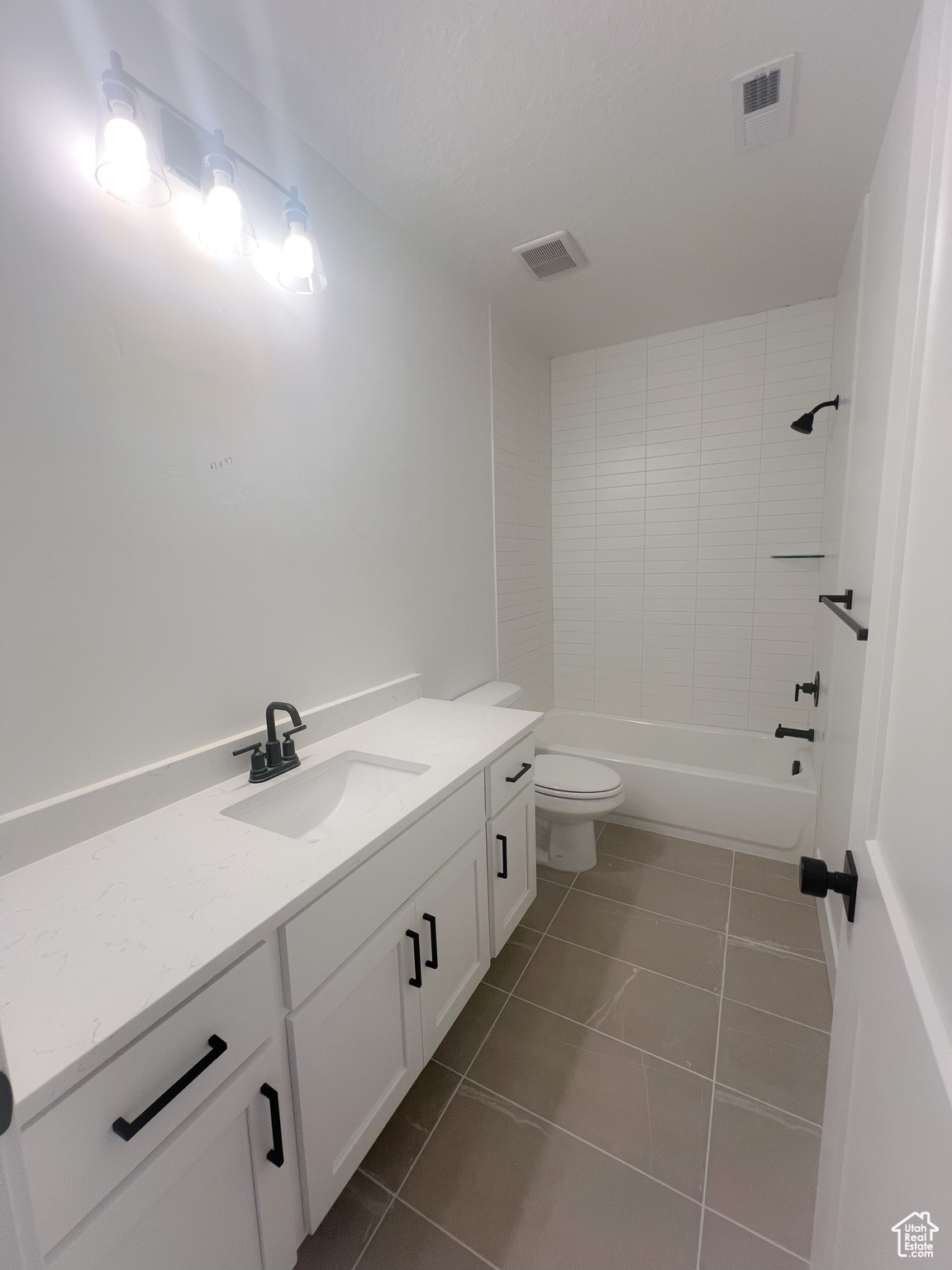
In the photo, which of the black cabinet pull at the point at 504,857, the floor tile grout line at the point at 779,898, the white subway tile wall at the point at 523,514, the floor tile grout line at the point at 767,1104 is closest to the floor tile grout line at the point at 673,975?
the floor tile grout line at the point at 767,1104

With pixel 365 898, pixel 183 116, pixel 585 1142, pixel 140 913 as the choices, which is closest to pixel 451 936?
pixel 365 898

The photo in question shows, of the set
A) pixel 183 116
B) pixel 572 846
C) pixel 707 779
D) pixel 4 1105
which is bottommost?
pixel 572 846

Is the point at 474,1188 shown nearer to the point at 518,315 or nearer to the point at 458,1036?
the point at 458,1036

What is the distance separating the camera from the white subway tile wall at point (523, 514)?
2.45 metres

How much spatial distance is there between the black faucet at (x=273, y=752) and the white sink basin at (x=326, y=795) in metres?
0.04

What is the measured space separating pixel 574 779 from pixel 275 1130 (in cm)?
164

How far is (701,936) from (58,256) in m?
2.51

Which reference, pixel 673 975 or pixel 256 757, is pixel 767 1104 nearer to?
pixel 673 975

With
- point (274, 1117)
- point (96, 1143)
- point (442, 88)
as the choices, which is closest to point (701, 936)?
point (274, 1117)

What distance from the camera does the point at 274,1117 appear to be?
0.76 m

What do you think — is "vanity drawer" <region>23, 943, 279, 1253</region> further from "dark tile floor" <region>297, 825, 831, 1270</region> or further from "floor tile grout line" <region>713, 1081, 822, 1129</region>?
"floor tile grout line" <region>713, 1081, 822, 1129</region>

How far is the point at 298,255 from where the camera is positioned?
125cm

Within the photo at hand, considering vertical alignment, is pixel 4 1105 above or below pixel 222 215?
below

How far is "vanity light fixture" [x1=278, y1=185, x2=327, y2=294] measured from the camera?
123 cm
